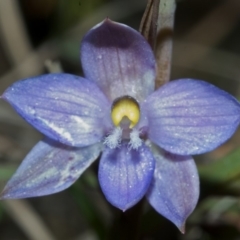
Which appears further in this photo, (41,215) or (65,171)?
(41,215)

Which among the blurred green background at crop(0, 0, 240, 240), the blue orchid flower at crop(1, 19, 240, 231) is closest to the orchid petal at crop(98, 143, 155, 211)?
the blue orchid flower at crop(1, 19, 240, 231)

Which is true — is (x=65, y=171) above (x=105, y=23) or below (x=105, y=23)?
below

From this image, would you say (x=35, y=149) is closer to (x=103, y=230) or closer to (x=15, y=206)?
(x=103, y=230)

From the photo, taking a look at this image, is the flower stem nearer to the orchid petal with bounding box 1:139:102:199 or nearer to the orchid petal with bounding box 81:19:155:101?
the orchid petal with bounding box 81:19:155:101

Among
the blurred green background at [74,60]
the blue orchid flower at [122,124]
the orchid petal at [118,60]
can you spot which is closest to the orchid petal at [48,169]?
the blue orchid flower at [122,124]

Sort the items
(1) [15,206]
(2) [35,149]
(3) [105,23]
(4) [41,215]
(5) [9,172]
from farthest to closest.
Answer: (4) [41,215] → (1) [15,206] → (5) [9,172] → (2) [35,149] → (3) [105,23]

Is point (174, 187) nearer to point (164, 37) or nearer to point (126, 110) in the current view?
point (126, 110)

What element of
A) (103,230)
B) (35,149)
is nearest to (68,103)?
(35,149)

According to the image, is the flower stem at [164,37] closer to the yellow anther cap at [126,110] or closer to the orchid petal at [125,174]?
the yellow anther cap at [126,110]
